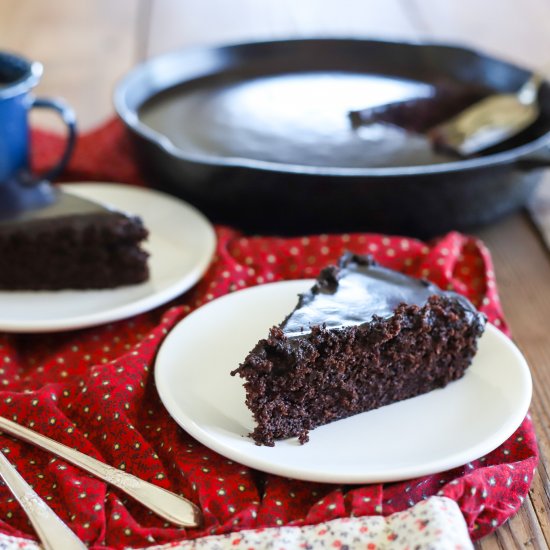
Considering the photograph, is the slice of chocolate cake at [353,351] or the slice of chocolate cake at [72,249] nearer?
the slice of chocolate cake at [353,351]

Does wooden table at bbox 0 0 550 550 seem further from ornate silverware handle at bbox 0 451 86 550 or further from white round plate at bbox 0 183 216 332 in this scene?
ornate silverware handle at bbox 0 451 86 550

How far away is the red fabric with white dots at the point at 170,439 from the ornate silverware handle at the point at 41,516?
0.02 meters

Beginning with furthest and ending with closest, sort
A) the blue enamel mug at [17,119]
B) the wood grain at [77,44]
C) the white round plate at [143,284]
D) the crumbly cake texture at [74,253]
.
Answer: the wood grain at [77,44]
the blue enamel mug at [17,119]
the crumbly cake texture at [74,253]
the white round plate at [143,284]

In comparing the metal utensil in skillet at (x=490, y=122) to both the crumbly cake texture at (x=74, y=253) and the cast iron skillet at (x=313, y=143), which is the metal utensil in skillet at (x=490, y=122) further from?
the crumbly cake texture at (x=74, y=253)

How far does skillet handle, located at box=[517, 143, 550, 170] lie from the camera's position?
5.90 feet

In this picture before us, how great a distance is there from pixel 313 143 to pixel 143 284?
1.78ft

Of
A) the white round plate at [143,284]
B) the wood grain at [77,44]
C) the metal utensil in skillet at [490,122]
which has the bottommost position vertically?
the wood grain at [77,44]

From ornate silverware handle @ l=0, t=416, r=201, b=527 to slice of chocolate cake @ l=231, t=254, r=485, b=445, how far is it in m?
0.16

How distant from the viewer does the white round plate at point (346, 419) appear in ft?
4.01

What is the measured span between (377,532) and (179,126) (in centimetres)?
127

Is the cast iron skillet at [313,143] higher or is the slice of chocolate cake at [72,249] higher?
the cast iron skillet at [313,143]

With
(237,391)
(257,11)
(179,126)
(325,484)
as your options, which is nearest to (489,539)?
(325,484)

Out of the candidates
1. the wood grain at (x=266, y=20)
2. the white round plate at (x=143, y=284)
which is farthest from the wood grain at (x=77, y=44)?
the white round plate at (x=143, y=284)

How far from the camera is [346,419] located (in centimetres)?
137
